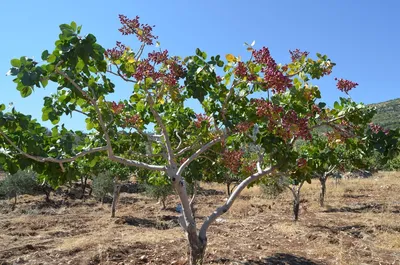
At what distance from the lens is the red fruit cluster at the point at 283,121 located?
14.3ft

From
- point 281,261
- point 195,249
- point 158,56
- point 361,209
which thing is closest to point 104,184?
point 361,209

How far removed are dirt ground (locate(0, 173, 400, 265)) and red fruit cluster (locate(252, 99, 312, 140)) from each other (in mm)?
3527

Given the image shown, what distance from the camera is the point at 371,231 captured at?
12.2m

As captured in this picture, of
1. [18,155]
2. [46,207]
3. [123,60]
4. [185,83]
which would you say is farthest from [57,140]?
[46,207]

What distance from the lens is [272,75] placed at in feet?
14.4

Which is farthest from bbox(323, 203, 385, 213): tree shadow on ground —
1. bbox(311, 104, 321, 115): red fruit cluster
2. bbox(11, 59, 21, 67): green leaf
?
bbox(11, 59, 21, 67): green leaf

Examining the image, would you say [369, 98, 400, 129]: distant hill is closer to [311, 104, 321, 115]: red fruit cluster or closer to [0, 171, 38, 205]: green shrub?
[0, 171, 38, 205]: green shrub

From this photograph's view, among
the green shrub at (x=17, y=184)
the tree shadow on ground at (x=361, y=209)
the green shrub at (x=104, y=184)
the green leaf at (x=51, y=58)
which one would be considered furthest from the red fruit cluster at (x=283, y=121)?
the green shrub at (x=17, y=184)

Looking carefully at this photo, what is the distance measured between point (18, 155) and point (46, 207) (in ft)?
64.3

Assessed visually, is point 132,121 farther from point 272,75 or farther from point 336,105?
point 336,105

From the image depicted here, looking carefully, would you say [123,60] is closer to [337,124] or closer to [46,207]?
[337,124]

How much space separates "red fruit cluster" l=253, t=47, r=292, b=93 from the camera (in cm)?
437

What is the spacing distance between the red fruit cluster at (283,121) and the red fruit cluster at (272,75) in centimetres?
24

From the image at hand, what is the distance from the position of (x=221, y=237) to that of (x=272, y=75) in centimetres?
734
